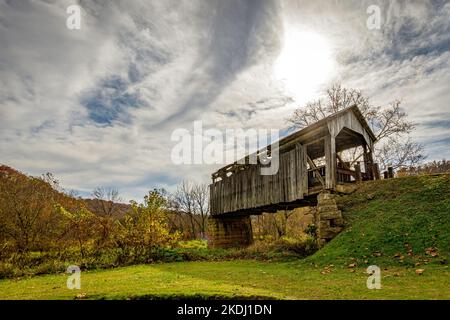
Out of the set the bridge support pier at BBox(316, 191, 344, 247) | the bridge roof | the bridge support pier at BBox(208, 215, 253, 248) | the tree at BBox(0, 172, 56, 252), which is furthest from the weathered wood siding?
the tree at BBox(0, 172, 56, 252)

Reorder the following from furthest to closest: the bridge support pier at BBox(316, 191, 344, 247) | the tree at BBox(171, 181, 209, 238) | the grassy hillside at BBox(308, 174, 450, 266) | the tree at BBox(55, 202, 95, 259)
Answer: the tree at BBox(171, 181, 209, 238)
the tree at BBox(55, 202, 95, 259)
the bridge support pier at BBox(316, 191, 344, 247)
the grassy hillside at BBox(308, 174, 450, 266)

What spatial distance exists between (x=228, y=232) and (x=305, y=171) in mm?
10792

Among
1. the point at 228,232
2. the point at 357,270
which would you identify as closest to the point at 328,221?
the point at 357,270

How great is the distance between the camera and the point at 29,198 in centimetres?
1564

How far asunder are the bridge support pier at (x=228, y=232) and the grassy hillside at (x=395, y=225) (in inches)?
465

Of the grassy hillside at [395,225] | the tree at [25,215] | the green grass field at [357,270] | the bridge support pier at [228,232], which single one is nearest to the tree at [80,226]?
the tree at [25,215]

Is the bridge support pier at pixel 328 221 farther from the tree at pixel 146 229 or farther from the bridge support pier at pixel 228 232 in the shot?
the bridge support pier at pixel 228 232

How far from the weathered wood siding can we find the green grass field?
2.57m

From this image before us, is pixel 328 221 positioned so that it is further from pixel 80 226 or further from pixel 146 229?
pixel 80 226

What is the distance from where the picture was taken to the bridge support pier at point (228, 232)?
23.3m

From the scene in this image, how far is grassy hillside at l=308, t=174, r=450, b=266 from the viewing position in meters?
9.11

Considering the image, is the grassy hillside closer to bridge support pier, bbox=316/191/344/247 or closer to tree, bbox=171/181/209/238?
bridge support pier, bbox=316/191/344/247
